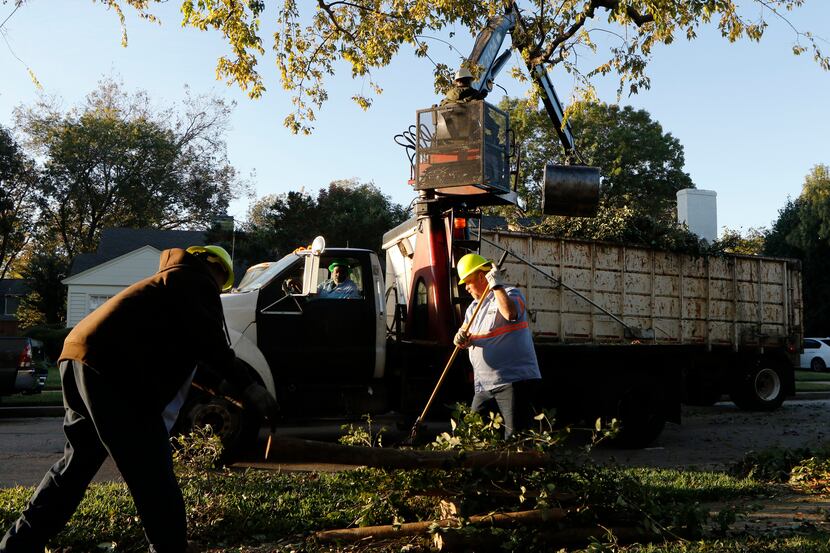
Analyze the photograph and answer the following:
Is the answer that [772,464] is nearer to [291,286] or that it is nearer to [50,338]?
[291,286]

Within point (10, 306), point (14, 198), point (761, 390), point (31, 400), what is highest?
point (14, 198)

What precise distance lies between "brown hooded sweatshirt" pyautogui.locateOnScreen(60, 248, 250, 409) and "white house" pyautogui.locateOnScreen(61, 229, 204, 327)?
3590 cm

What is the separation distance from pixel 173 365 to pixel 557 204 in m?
8.62

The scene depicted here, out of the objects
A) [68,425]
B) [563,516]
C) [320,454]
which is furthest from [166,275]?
[563,516]

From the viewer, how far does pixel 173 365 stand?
3.90 metres

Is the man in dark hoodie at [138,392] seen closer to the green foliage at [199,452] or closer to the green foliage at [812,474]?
the green foliage at [199,452]

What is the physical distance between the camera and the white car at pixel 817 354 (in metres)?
32.8

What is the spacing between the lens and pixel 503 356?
5.85 m

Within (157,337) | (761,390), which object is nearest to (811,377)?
(761,390)

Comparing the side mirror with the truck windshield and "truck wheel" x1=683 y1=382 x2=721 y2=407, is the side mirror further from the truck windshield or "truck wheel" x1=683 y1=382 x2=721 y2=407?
"truck wheel" x1=683 y1=382 x2=721 y2=407

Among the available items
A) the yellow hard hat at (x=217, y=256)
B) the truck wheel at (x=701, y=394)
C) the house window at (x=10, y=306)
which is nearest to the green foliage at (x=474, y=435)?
the yellow hard hat at (x=217, y=256)

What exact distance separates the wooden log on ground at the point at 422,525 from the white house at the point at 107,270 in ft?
117

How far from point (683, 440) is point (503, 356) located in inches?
230

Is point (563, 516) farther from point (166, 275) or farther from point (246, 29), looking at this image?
point (246, 29)
